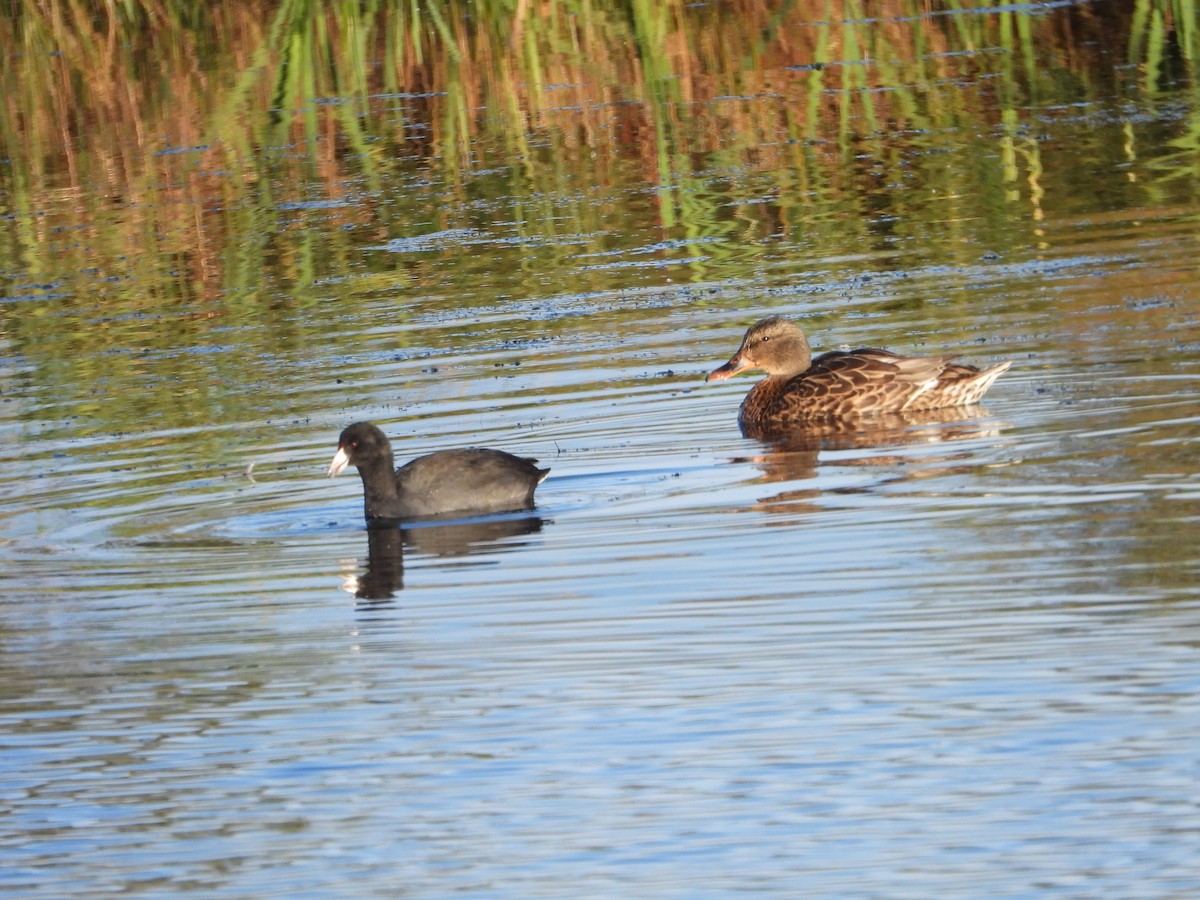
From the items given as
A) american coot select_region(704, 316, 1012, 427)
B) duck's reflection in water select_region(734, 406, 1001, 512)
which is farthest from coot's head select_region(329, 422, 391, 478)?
american coot select_region(704, 316, 1012, 427)

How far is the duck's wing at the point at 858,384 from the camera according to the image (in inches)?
420

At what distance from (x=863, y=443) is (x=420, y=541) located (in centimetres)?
228

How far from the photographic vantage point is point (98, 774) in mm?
6141

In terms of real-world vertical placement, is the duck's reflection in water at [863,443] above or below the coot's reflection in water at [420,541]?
above

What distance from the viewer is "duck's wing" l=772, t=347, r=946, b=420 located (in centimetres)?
1068

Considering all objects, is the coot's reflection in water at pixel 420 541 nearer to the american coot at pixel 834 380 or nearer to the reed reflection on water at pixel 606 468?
the reed reflection on water at pixel 606 468

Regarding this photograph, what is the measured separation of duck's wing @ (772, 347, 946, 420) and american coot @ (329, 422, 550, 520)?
1.94 meters

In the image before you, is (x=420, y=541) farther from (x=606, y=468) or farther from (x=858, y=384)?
(x=858, y=384)

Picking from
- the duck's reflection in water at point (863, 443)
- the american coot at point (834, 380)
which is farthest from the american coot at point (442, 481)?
the american coot at point (834, 380)

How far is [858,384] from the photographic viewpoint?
35.8 feet

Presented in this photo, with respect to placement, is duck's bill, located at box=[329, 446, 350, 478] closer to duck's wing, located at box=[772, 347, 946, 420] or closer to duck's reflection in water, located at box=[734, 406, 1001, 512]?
duck's reflection in water, located at box=[734, 406, 1001, 512]

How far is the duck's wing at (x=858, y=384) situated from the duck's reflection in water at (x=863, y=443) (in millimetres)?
68

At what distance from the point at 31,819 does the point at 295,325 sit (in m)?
7.90

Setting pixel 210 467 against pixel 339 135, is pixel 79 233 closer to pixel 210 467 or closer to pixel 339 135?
pixel 339 135
